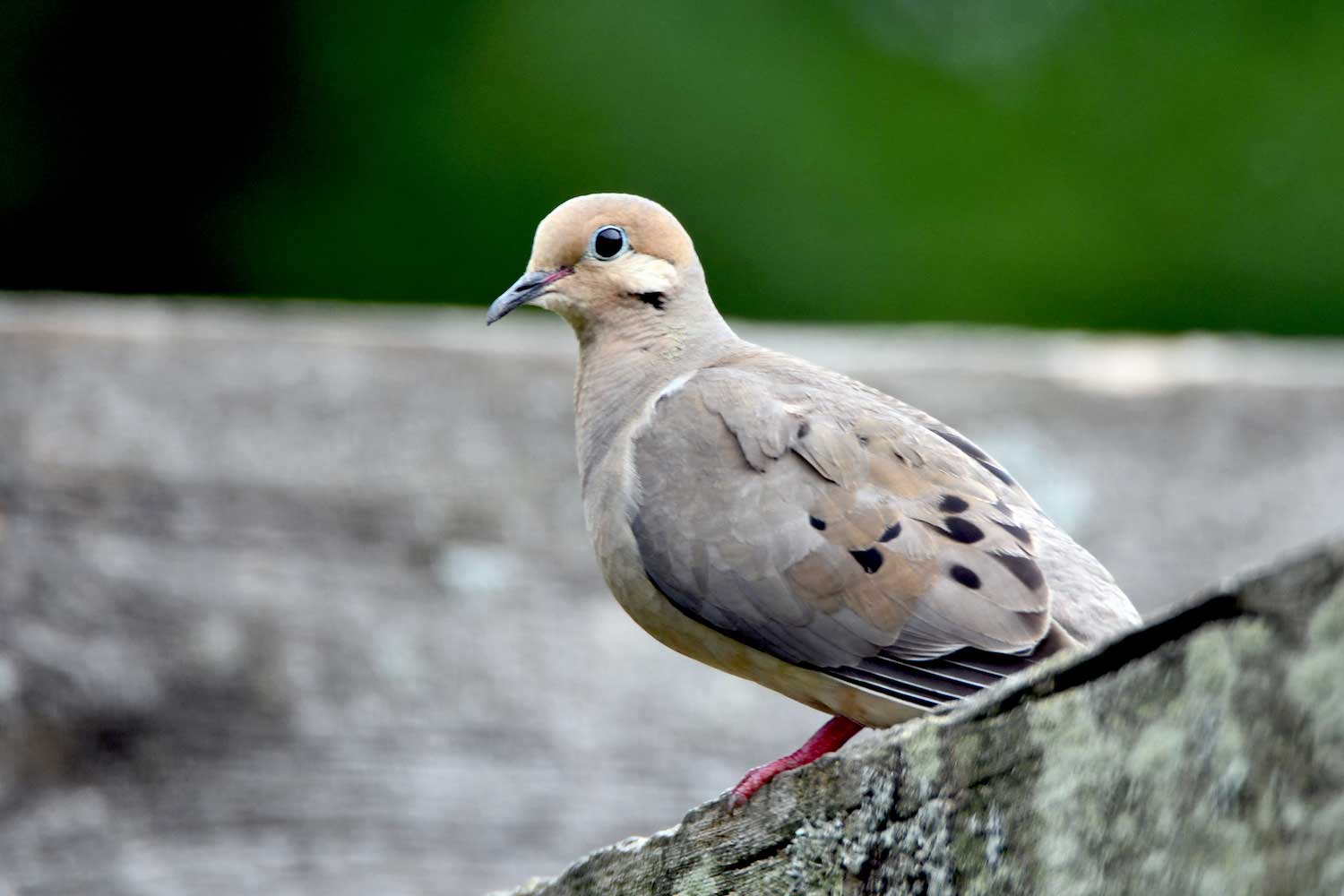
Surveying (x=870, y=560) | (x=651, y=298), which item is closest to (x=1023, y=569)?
(x=870, y=560)

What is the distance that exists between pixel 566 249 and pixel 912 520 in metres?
0.93

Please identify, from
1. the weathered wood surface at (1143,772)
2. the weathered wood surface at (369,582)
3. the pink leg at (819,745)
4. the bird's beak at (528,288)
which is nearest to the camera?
the weathered wood surface at (1143,772)

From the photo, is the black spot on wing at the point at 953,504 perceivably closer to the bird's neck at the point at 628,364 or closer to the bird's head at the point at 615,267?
the bird's neck at the point at 628,364

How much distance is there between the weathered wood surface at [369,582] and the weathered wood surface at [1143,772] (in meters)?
1.46

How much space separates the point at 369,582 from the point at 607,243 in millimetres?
717

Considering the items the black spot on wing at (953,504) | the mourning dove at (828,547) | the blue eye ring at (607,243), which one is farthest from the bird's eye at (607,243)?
Result: the black spot on wing at (953,504)

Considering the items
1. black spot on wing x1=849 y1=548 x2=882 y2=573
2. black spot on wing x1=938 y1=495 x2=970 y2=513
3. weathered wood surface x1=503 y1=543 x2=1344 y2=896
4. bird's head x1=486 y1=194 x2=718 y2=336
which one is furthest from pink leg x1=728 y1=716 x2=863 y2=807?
bird's head x1=486 y1=194 x2=718 y2=336

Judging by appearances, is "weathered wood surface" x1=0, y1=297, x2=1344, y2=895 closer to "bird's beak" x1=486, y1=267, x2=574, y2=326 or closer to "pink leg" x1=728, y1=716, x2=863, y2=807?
"bird's beak" x1=486, y1=267, x2=574, y2=326

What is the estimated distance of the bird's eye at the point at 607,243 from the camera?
2.92 m

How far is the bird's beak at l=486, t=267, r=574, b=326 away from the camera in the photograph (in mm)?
2807

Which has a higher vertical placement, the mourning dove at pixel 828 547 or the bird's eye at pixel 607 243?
the bird's eye at pixel 607 243

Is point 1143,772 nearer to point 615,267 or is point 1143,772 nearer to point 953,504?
point 953,504

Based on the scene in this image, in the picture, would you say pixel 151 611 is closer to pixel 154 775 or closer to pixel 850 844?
pixel 154 775

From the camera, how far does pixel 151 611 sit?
264cm
